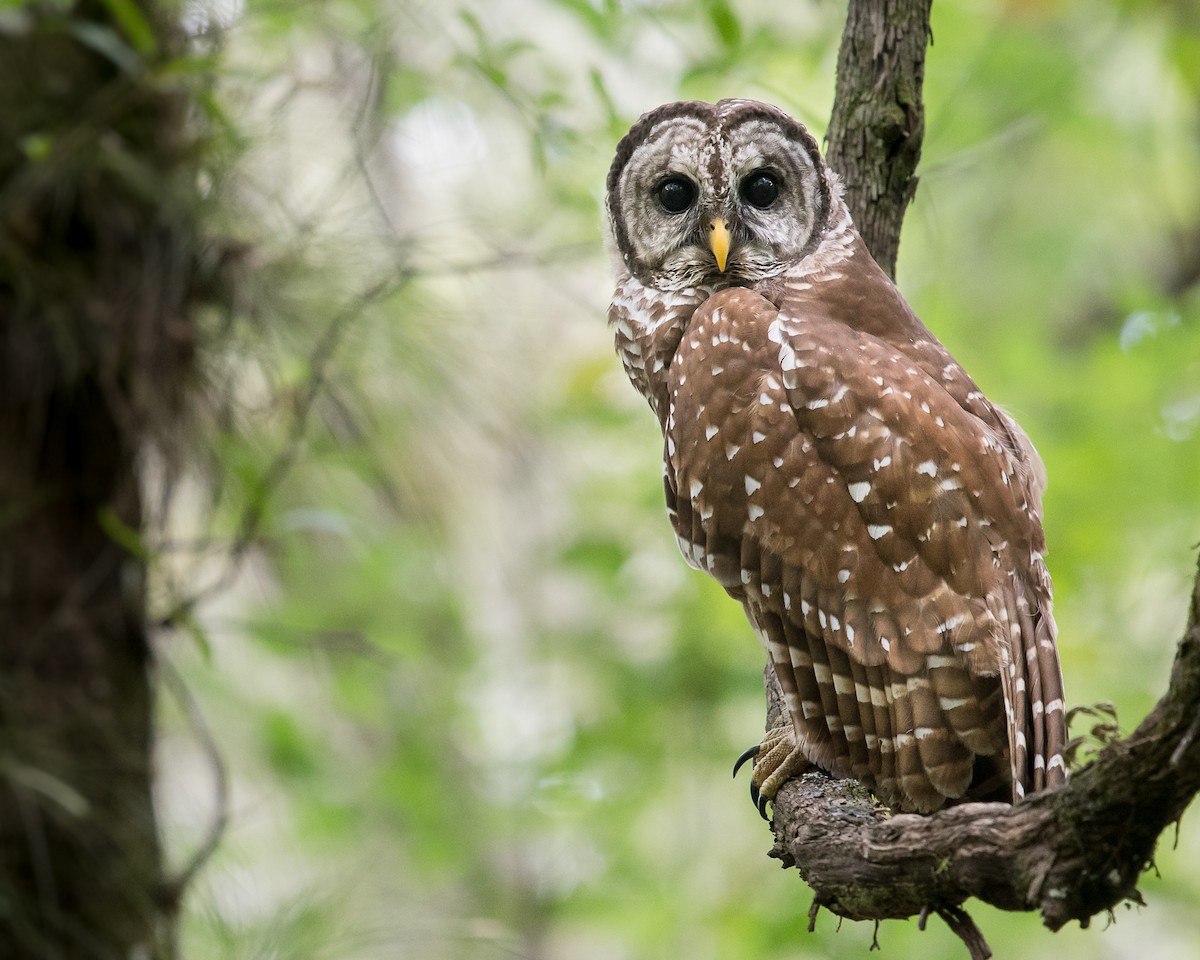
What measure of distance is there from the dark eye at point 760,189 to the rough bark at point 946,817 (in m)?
0.14

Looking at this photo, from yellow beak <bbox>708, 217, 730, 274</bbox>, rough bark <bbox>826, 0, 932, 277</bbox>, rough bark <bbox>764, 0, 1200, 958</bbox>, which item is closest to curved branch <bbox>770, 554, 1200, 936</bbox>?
rough bark <bbox>764, 0, 1200, 958</bbox>

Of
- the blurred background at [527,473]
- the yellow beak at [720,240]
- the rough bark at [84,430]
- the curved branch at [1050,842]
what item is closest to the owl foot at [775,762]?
the curved branch at [1050,842]

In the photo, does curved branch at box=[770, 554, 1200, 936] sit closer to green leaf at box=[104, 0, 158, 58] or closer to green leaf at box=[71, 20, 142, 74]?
green leaf at box=[104, 0, 158, 58]

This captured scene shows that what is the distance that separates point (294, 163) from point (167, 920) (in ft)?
7.41

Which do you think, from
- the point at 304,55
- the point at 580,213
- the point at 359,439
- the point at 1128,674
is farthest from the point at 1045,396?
the point at 304,55

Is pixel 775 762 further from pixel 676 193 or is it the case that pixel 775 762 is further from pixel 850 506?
pixel 676 193

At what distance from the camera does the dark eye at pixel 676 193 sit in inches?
105

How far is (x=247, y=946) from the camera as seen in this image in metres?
3.28

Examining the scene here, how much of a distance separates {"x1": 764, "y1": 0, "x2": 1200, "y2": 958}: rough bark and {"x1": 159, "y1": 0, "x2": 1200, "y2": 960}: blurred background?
0.96 feet

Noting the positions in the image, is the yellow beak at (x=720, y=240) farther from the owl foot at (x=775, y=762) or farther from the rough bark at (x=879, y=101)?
the owl foot at (x=775, y=762)

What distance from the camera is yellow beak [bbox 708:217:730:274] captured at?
2516mm

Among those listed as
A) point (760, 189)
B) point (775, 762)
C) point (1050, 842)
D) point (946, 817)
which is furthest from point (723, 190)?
point (1050, 842)

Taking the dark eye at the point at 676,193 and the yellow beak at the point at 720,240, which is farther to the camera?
the dark eye at the point at 676,193

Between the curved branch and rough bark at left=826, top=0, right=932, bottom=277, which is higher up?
rough bark at left=826, top=0, right=932, bottom=277
